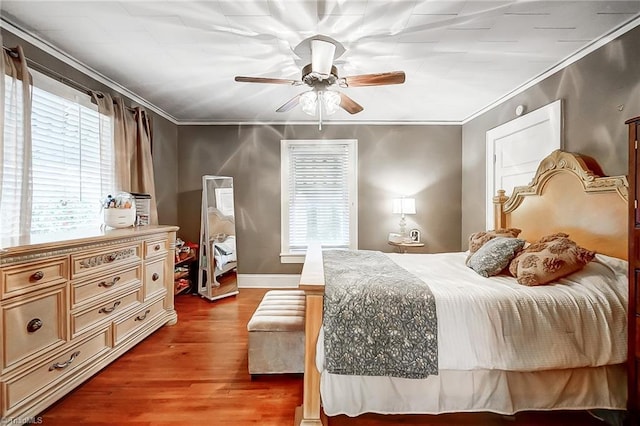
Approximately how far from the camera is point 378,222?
4.38m

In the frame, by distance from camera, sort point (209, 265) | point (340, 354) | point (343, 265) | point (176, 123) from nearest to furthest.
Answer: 1. point (340, 354)
2. point (343, 265)
3. point (209, 265)
4. point (176, 123)

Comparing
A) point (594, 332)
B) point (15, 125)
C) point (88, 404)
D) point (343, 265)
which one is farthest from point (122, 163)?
point (594, 332)

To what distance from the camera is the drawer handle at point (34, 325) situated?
163 cm

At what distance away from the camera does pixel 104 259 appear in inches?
85.8

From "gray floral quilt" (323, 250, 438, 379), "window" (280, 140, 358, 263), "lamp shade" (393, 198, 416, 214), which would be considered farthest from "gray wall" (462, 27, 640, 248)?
"window" (280, 140, 358, 263)

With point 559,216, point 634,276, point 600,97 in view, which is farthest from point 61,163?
point 600,97

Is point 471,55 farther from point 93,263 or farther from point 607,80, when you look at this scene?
point 93,263

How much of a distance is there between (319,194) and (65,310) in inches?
124

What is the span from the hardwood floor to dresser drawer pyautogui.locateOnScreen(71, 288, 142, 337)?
40cm

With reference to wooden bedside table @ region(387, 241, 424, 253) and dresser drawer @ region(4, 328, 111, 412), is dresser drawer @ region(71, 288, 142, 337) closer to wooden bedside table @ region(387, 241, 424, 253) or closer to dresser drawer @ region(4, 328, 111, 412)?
dresser drawer @ region(4, 328, 111, 412)

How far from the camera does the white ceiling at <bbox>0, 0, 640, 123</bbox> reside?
72.0 inches

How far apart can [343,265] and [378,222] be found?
7.08 ft

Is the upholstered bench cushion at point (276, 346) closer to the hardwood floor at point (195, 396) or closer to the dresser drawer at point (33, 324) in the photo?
the hardwood floor at point (195, 396)

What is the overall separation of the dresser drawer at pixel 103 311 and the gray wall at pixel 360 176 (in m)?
1.95
